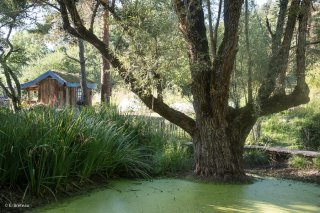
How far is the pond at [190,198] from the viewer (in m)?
4.26

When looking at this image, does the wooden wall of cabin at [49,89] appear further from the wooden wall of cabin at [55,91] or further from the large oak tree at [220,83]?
the large oak tree at [220,83]

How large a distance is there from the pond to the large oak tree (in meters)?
0.55

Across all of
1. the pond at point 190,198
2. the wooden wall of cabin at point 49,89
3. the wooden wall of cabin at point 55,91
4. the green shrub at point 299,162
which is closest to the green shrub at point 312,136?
the green shrub at point 299,162

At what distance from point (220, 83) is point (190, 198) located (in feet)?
5.77

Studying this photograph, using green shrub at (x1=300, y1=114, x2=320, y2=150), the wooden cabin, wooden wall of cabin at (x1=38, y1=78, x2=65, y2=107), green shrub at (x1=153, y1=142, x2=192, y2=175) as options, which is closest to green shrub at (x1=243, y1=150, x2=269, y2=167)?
green shrub at (x1=153, y1=142, x2=192, y2=175)

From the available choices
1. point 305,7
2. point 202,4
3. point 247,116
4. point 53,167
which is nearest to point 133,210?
point 53,167

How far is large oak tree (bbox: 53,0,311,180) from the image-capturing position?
549 centimetres

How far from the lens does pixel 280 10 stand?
587 centimetres

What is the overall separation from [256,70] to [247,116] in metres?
0.74

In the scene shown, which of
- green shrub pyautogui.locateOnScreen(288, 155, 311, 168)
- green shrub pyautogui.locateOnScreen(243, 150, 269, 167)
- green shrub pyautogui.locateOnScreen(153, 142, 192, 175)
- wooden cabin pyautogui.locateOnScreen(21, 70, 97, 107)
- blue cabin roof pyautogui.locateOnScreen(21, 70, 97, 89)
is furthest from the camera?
wooden cabin pyautogui.locateOnScreen(21, 70, 97, 107)

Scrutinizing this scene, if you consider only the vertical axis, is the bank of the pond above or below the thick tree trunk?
below

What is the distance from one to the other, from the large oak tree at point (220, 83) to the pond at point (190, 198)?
0.55 metres

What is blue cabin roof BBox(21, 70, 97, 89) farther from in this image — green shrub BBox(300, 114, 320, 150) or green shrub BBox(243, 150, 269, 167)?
green shrub BBox(243, 150, 269, 167)

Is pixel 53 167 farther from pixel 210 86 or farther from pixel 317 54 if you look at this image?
pixel 317 54
